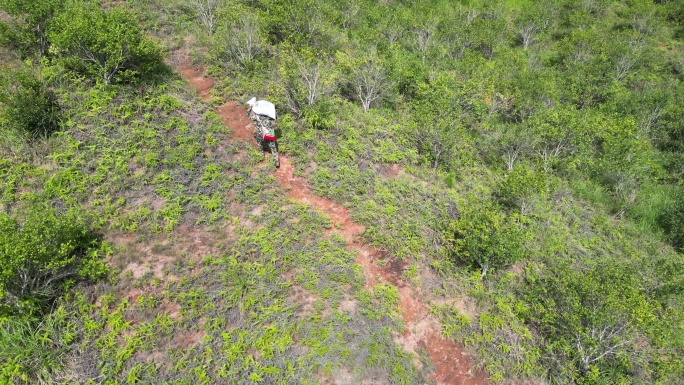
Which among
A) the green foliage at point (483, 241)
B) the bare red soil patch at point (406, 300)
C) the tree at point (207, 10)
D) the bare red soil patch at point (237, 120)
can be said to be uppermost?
the tree at point (207, 10)

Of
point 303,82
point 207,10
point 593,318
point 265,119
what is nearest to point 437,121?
point 303,82

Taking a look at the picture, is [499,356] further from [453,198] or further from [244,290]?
[244,290]

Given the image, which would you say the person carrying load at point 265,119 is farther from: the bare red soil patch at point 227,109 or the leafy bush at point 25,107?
the leafy bush at point 25,107

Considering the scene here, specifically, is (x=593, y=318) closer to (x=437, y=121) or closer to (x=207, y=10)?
(x=437, y=121)

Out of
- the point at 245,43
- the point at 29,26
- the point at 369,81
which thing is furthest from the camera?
the point at 245,43

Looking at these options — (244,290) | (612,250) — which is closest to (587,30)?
(612,250)

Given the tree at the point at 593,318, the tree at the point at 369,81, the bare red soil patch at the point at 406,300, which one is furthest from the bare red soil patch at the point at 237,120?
the tree at the point at 593,318
